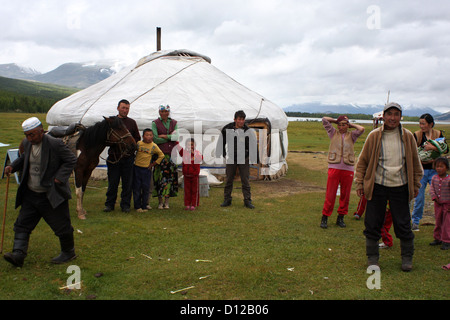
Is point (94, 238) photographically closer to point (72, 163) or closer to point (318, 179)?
point (72, 163)

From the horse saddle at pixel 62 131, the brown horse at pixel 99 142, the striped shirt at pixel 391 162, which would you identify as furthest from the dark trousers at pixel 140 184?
the striped shirt at pixel 391 162

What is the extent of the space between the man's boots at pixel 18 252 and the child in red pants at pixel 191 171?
287 cm

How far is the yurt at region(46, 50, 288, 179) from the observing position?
8.69 m

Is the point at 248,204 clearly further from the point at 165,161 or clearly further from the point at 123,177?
the point at 123,177

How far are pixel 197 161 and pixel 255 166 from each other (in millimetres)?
3789

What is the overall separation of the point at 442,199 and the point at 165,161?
3963mm

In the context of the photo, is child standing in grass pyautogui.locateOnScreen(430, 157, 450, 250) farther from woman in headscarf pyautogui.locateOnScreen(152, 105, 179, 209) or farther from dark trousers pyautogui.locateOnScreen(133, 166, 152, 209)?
dark trousers pyautogui.locateOnScreen(133, 166, 152, 209)

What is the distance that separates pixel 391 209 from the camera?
353 centimetres

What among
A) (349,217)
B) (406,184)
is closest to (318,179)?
(349,217)

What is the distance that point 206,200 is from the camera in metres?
6.98

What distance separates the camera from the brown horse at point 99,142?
5.54 meters

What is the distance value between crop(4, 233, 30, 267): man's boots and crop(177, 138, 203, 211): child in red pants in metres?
2.87
